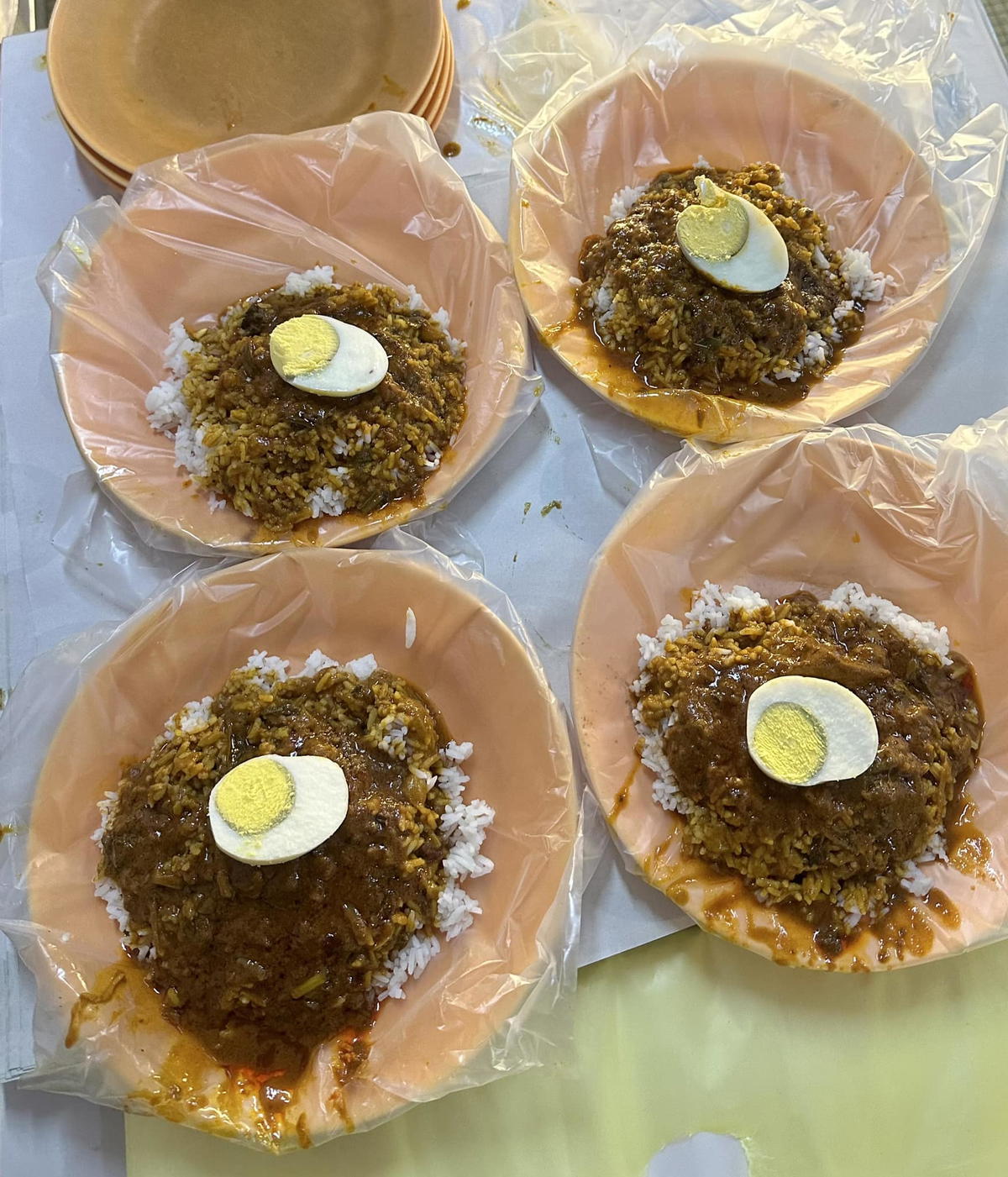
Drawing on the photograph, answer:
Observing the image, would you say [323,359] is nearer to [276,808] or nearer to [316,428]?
[316,428]

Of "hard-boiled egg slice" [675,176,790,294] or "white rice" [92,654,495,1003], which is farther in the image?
"hard-boiled egg slice" [675,176,790,294]

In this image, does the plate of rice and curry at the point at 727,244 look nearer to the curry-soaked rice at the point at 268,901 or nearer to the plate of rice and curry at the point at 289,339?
the plate of rice and curry at the point at 289,339

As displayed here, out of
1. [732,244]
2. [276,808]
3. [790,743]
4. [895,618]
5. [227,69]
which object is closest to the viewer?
[276,808]

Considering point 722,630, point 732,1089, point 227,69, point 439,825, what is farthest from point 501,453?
point 732,1089

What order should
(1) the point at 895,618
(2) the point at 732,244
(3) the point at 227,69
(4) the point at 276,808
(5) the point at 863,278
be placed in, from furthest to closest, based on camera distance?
(3) the point at 227,69
(5) the point at 863,278
(2) the point at 732,244
(1) the point at 895,618
(4) the point at 276,808

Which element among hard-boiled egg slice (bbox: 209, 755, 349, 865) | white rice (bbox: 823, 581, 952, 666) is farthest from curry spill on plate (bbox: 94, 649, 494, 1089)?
white rice (bbox: 823, 581, 952, 666)

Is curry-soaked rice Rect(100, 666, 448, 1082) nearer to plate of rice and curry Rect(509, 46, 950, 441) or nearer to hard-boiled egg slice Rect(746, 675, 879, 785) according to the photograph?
hard-boiled egg slice Rect(746, 675, 879, 785)

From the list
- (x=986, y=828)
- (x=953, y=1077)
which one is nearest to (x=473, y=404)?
(x=986, y=828)
